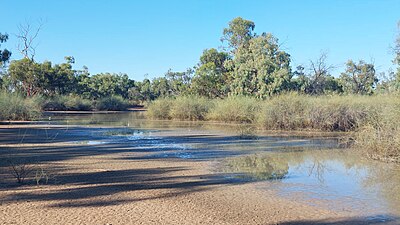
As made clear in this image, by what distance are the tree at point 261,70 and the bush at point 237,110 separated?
274 inches

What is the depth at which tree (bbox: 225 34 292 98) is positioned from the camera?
38.2 meters

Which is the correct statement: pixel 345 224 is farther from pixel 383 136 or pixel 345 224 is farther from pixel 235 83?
pixel 235 83

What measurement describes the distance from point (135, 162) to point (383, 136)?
25.9ft

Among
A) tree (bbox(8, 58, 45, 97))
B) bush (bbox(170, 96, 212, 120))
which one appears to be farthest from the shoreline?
tree (bbox(8, 58, 45, 97))

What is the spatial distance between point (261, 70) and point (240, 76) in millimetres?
3091

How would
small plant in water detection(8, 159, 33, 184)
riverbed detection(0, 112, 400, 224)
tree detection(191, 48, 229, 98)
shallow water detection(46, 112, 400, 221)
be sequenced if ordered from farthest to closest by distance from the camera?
tree detection(191, 48, 229, 98) → small plant in water detection(8, 159, 33, 184) → shallow water detection(46, 112, 400, 221) → riverbed detection(0, 112, 400, 224)

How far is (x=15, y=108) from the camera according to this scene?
28422 millimetres

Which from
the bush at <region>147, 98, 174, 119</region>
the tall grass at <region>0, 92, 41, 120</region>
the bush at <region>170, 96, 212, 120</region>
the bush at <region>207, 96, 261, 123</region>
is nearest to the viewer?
the tall grass at <region>0, 92, 41, 120</region>

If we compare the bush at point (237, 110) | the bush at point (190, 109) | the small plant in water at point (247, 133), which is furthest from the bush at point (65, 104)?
the small plant in water at point (247, 133)

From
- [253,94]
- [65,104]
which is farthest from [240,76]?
[65,104]

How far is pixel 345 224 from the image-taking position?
6.27m

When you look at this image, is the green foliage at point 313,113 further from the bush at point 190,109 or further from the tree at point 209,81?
the tree at point 209,81

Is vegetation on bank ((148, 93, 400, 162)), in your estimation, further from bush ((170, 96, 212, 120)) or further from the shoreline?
the shoreline

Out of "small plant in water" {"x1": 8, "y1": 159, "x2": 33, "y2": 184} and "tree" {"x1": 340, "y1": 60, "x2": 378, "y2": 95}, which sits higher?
"tree" {"x1": 340, "y1": 60, "x2": 378, "y2": 95}
